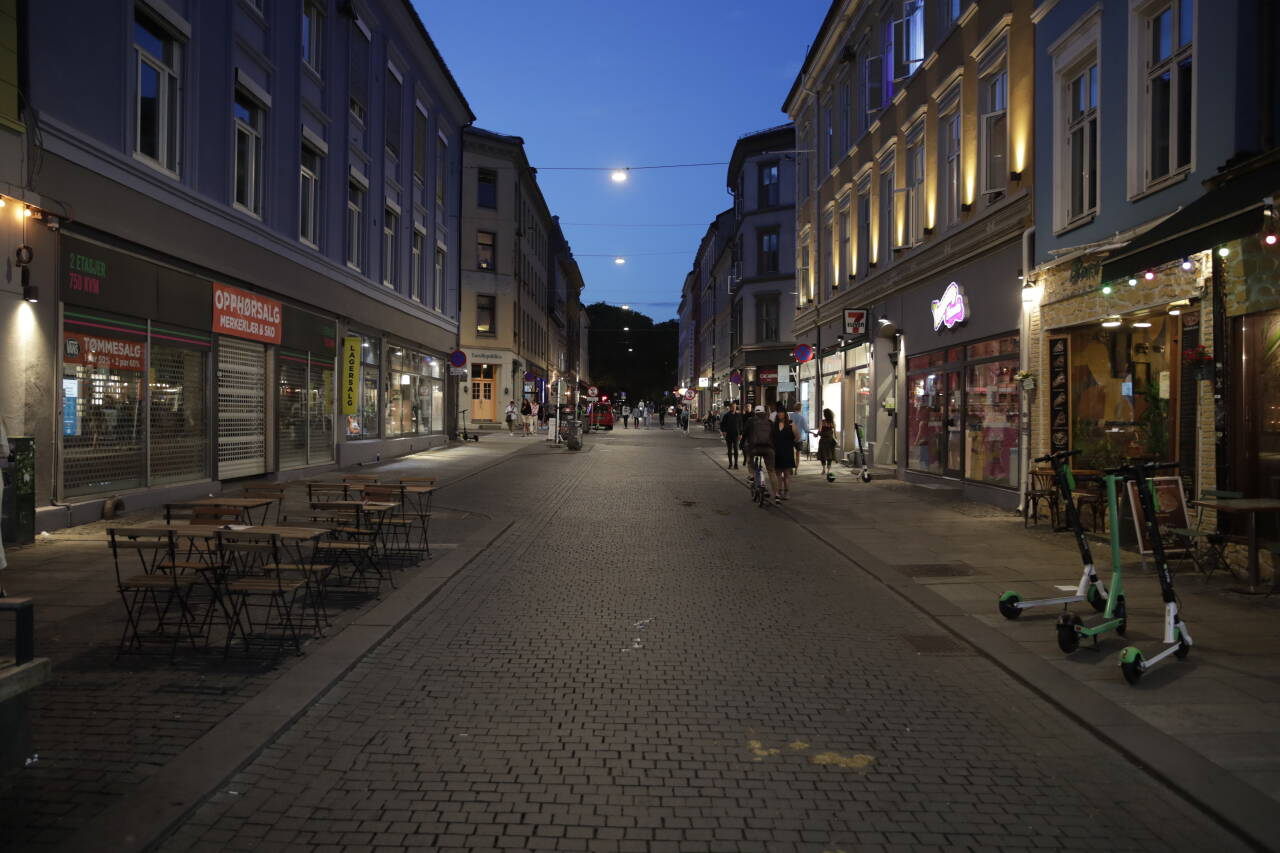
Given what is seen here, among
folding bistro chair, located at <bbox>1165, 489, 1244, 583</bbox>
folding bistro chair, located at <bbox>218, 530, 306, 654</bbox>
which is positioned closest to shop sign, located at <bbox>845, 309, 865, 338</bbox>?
folding bistro chair, located at <bbox>1165, 489, 1244, 583</bbox>

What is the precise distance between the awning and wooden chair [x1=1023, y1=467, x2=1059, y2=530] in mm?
Answer: 4172

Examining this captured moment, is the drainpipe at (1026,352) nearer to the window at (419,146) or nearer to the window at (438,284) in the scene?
the window at (419,146)

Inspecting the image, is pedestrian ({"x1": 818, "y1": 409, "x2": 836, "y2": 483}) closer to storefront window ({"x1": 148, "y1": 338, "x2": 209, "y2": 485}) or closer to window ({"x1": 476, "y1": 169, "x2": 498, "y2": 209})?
storefront window ({"x1": 148, "y1": 338, "x2": 209, "y2": 485})

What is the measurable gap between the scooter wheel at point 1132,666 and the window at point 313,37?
19.5 metres

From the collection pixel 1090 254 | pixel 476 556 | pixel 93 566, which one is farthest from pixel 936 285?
pixel 93 566

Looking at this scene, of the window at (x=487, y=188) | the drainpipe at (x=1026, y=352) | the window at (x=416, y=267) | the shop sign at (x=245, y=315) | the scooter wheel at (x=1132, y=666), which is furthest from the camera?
the window at (x=487, y=188)

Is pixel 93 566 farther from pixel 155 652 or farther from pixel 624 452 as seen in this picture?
pixel 624 452

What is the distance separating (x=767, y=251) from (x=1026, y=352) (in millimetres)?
37853

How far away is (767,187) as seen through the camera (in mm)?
51406

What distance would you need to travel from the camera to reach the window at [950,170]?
18.9m

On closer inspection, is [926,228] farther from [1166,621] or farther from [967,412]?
[1166,621]

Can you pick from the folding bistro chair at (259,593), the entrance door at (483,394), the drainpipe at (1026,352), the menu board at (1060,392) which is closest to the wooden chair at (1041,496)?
the menu board at (1060,392)

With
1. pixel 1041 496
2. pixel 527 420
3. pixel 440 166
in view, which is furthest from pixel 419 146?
pixel 1041 496

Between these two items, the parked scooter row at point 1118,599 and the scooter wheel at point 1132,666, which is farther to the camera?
the parked scooter row at point 1118,599
